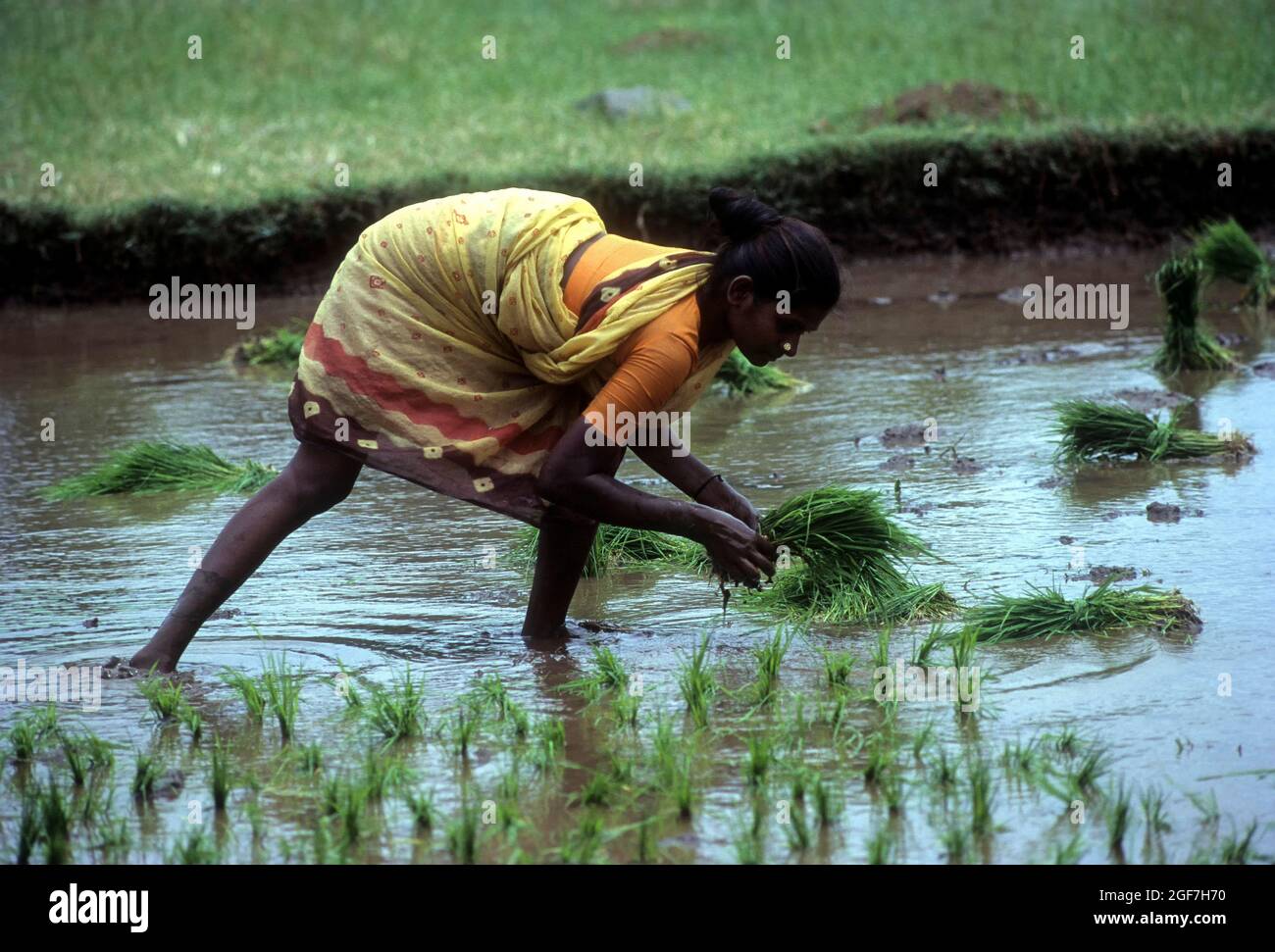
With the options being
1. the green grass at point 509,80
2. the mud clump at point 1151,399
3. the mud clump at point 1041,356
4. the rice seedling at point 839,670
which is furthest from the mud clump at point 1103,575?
the green grass at point 509,80

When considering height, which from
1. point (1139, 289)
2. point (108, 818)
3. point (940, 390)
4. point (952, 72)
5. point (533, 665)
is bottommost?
point (108, 818)

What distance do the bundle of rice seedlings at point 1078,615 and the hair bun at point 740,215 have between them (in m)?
1.19

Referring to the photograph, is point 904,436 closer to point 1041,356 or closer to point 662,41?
point 1041,356

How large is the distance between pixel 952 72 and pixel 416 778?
11.7 metres

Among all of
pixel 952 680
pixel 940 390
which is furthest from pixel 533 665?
pixel 940 390

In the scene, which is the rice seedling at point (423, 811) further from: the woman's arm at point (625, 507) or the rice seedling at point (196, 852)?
the woman's arm at point (625, 507)

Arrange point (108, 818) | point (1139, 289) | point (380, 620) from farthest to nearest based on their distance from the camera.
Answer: point (1139, 289), point (380, 620), point (108, 818)

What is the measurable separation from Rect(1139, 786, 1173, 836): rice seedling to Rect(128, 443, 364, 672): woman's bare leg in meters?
2.02

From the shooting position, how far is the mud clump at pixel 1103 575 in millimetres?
4574

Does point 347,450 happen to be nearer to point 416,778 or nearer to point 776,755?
point 416,778

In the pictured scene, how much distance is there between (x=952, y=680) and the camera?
3.81 metres

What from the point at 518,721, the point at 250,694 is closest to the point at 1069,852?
the point at 518,721

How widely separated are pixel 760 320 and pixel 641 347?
11.2 inches

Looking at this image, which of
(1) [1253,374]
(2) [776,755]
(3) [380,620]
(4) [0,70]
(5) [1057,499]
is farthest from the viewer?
(4) [0,70]
